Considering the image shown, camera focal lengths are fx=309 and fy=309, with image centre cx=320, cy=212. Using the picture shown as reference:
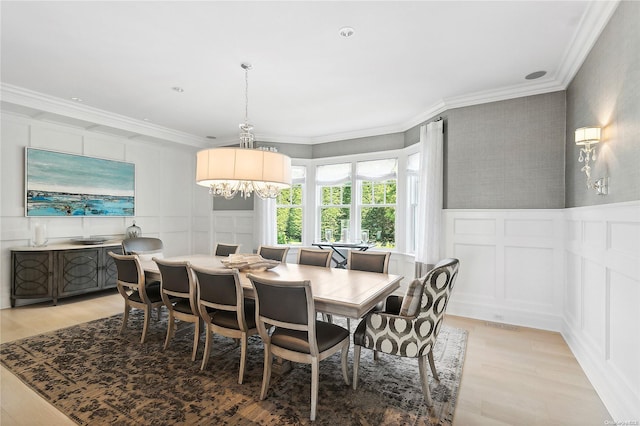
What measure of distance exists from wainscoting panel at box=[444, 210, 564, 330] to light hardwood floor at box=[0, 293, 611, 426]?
218 millimetres

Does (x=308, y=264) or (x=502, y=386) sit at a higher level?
(x=308, y=264)

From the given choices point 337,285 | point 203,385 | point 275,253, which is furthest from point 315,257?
point 203,385

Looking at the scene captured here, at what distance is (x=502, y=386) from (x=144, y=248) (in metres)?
4.62

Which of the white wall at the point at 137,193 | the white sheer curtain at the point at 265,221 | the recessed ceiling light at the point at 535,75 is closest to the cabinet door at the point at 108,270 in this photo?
the white wall at the point at 137,193

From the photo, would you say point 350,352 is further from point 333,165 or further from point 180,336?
point 333,165

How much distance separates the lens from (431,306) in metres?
2.19

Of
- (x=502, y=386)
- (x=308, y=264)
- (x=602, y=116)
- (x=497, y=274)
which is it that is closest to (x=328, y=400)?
(x=502, y=386)

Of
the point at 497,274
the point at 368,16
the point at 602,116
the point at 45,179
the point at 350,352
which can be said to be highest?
the point at 368,16

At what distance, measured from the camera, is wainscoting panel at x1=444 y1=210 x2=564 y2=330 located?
3.57 meters

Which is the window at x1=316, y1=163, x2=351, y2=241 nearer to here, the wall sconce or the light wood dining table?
the light wood dining table

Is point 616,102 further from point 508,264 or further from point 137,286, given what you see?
point 137,286

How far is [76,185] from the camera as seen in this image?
4.91 meters

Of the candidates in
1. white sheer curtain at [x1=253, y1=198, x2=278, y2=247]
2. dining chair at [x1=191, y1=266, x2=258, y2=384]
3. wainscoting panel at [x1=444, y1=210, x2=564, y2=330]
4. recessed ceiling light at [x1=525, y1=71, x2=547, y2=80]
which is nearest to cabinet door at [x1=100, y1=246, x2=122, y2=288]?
white sheer curtain at [x1=253, y1=198, x2=278, y2=247]

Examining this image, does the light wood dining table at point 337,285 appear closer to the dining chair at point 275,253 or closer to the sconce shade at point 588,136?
the dining chair at point 275,253
